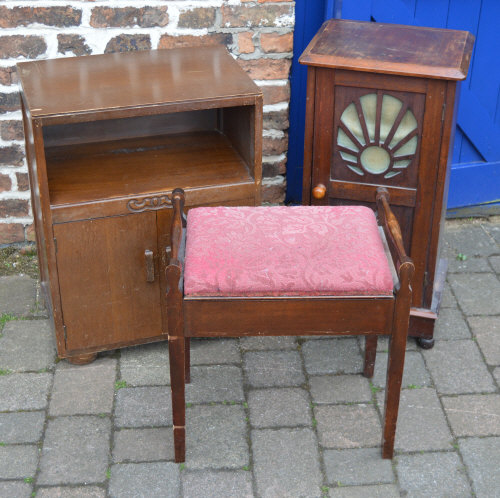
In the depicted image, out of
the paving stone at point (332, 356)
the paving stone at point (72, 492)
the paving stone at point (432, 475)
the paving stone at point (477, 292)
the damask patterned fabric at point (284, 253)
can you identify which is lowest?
the paving stone at point (72, 492)

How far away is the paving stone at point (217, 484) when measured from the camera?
233 centimetres

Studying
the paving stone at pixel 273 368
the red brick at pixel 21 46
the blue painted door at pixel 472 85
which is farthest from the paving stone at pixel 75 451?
the blue painted door at pixel 472 85

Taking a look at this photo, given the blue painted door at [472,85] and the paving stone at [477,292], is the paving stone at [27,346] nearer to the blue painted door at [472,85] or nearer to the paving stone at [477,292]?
the blue painted door at [472,85]

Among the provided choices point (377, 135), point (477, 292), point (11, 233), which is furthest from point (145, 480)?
point (477, 292)

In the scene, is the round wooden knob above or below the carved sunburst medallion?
below

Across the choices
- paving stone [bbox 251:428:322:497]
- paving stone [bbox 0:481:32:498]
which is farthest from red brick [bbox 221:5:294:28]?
paving stone [bbox 0:481:32:498]

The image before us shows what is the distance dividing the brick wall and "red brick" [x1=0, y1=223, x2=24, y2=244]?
0.03 meters

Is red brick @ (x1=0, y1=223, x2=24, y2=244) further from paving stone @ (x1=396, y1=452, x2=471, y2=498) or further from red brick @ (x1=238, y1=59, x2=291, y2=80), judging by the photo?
paving stone @ (x1=396, y1=452, x2=471, y2=498)

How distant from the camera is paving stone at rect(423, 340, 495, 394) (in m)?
2.75

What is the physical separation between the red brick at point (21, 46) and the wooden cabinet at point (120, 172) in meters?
0.31

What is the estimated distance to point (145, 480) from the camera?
238 centimetres

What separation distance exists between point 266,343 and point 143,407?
0.54m

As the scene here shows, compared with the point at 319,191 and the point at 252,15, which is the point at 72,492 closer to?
the point at 319,191

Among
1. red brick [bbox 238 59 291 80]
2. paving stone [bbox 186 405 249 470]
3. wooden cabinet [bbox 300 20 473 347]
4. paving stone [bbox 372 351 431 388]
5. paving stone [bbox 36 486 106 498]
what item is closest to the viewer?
paving stone [bbox 36 486 106 498]
